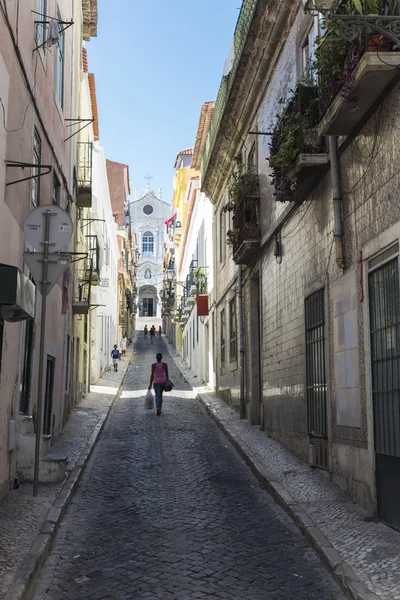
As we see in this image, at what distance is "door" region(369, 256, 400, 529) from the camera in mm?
6441

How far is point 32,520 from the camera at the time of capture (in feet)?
22.5

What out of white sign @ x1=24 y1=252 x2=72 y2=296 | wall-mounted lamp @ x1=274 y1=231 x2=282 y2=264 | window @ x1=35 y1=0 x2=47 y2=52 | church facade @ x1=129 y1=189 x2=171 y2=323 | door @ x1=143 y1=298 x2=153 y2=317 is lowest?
white sign @ x1=24 y1=252 x2=72 y2=296

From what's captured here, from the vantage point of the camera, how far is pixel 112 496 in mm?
8570

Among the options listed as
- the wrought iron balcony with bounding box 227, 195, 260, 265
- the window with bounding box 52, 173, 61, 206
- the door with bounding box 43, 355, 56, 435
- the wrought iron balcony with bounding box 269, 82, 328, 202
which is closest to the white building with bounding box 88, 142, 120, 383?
the wrought iron balcony with bounding box 227, 195, 260, 265

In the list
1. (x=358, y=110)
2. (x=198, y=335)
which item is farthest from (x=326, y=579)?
(x=198, y=335)

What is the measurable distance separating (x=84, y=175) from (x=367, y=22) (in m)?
12.2

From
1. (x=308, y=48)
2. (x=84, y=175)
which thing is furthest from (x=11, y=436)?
(x=84, y=175)

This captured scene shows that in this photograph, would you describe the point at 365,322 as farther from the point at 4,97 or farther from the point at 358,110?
the point at 4,97

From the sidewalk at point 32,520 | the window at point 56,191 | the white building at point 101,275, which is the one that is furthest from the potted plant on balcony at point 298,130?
the white building at point 101,275

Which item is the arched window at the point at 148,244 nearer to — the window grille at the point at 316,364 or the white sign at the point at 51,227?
the window grille at the point at 316,364

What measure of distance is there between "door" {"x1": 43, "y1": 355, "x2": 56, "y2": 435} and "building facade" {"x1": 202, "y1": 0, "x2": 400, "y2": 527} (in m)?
3.99

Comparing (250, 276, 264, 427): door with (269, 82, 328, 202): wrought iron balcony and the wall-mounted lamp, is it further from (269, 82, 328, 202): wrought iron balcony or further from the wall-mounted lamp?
(269, 82, 328, 202): wrought iron balcony

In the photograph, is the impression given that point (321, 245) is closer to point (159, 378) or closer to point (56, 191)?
point (56, 191)

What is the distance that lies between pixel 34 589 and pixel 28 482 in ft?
11.8
